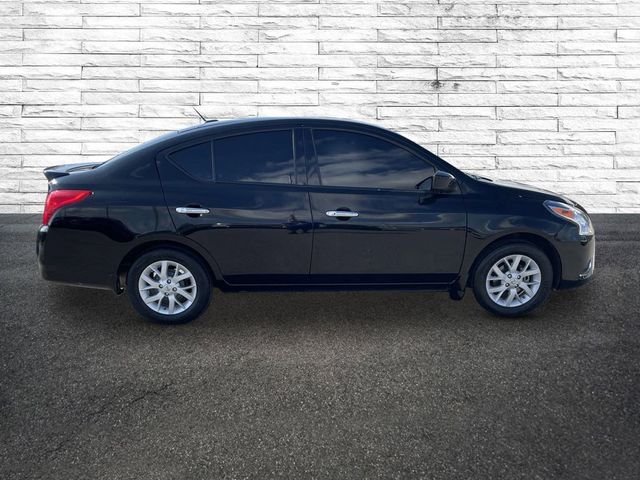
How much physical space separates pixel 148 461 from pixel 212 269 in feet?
7.38

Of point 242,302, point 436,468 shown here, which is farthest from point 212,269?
point 436,468

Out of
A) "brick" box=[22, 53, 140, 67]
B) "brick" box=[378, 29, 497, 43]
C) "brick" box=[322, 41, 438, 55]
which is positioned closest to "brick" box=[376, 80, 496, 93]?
"brick" box=[322, 41, 438, 55]

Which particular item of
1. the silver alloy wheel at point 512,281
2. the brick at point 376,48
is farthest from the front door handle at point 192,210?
the brick at point 376,48

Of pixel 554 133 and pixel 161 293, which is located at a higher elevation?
pixel 554 133

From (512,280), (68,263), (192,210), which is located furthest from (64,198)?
(512,280)

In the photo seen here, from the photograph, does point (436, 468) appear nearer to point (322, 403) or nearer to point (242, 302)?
point (322, 403)

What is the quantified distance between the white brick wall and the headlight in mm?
4597

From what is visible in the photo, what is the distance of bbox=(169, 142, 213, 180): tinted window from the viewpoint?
17.6ft

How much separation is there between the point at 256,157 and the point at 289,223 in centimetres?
59

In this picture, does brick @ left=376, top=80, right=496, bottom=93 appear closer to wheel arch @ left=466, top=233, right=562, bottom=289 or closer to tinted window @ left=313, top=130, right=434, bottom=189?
tinted window @ left=313, top=130, right=434, bottom=189

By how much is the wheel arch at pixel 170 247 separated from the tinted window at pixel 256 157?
22.8 inches

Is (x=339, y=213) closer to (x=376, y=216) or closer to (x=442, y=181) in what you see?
(x=376, y=216)

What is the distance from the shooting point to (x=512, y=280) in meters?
5.57

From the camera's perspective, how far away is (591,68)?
10203 millimetres
